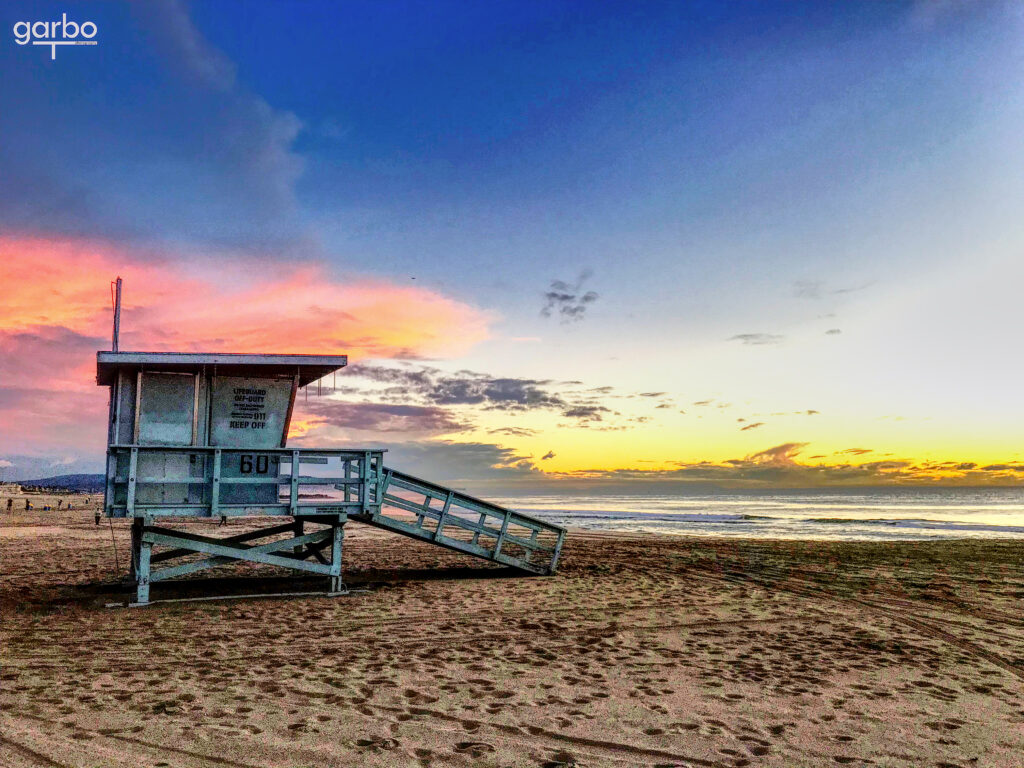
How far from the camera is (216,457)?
12.3m

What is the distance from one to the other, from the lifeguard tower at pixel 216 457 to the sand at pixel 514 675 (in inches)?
44.3

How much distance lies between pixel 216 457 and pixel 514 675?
6933mm

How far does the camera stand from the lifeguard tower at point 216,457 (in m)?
12.2

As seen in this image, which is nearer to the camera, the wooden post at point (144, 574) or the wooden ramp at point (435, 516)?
the wooden post at point (144, 574)

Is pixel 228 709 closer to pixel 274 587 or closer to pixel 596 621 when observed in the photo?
pixel 596 621

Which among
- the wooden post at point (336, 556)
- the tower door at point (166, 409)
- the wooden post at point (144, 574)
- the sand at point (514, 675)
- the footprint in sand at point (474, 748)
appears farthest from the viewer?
the wooden post at point (336, 556)

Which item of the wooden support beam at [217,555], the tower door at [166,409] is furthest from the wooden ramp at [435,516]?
the tower door at [166,409]

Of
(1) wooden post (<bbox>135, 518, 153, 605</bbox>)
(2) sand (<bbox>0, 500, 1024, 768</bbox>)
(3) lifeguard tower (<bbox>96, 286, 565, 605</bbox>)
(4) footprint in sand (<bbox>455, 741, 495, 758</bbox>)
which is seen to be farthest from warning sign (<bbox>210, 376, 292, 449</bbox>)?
(4) footprint in sand (<bbox>455, 741, 495, 758</bbox>)

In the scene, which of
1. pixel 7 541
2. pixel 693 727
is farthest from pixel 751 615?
pixel 7 541

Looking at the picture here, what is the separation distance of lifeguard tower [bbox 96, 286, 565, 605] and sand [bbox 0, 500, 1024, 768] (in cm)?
112

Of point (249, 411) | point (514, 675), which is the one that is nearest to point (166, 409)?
point (249, 411)

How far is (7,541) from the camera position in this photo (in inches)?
956

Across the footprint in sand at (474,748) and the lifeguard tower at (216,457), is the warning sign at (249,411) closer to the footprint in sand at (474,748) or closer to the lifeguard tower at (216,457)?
the lifeguard tower at (216,457)

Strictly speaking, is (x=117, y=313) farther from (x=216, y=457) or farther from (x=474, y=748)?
(x=474, y=748)
